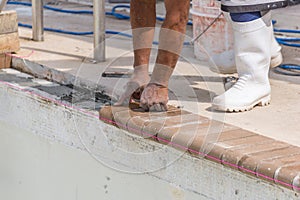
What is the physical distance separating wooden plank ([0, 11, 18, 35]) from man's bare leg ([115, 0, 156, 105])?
52.3 inches

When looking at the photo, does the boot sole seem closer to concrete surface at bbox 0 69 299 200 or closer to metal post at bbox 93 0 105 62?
concrete surface at bbox 0 69 299 200

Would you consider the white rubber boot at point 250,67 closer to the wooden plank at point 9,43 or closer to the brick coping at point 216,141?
the brick coping at point 216,141

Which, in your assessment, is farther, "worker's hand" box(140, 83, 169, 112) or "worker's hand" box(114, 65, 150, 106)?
"worker's hand" box(114, 65, 150, 106)

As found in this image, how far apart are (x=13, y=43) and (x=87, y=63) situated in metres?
0.52

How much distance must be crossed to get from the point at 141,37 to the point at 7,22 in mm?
1408

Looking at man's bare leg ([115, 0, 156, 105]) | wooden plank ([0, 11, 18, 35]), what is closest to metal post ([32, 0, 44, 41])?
wooden plank ([0, 11, 18, 35])

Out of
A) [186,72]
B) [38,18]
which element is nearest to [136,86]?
[186,72]

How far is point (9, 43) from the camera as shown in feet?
13.9

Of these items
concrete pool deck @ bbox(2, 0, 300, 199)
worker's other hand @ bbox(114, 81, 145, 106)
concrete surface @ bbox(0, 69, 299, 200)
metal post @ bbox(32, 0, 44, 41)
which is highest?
metal post @ bbox(32, 0, 44, 41)

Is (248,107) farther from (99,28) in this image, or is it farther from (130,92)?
(99,28)

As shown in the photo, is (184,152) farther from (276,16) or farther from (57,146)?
(276,16)

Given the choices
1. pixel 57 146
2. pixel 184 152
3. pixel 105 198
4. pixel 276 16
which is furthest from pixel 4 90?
pixel 276 16

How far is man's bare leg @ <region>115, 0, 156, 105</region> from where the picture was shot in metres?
3.05

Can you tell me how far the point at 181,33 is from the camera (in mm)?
2908
